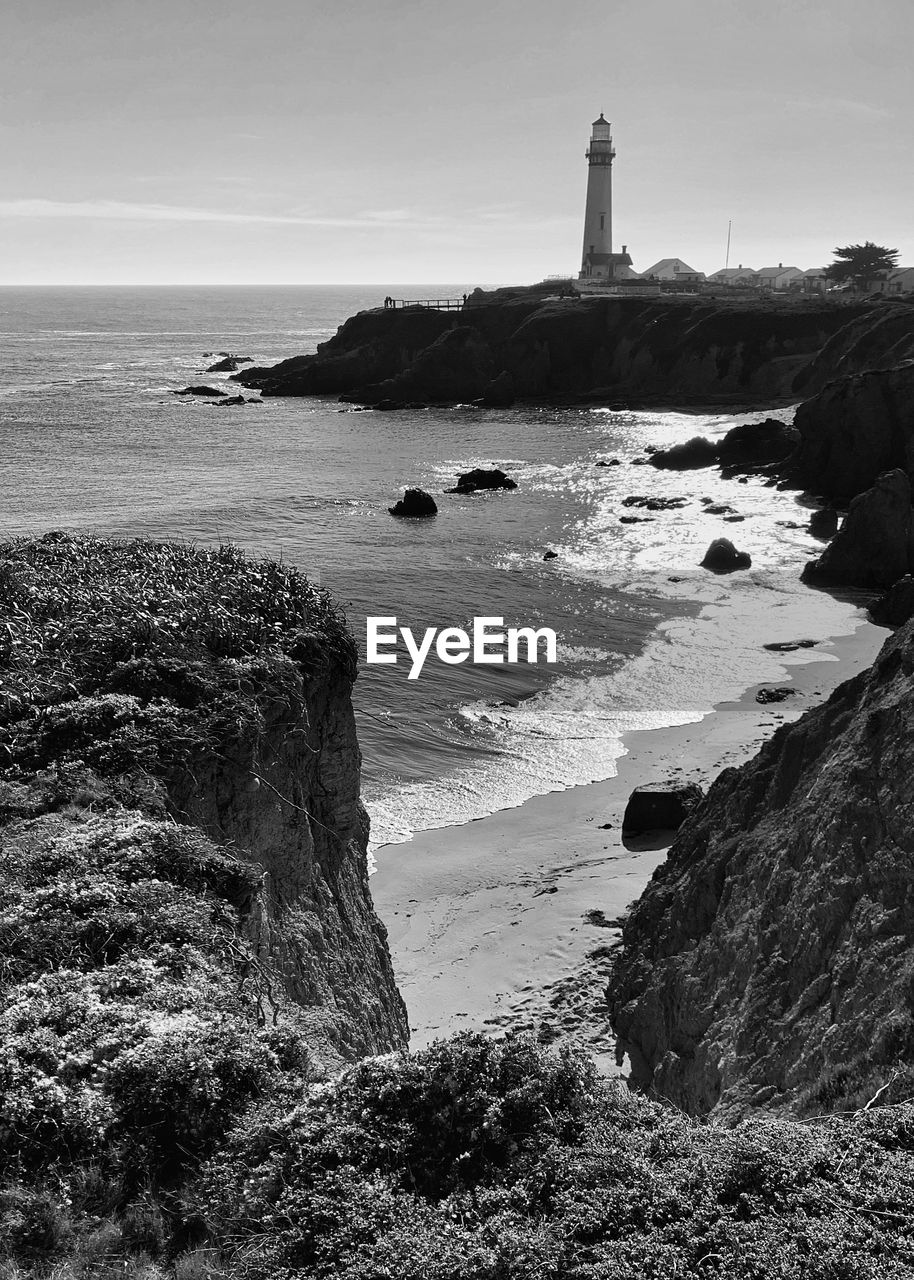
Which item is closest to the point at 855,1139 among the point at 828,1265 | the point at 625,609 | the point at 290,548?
the point at 828,1265

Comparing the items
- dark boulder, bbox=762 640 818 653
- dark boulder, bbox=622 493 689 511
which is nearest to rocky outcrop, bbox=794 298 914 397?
dark boulder, bbox=622 493 689 511

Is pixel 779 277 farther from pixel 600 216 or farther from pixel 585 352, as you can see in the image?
pixel 585 352

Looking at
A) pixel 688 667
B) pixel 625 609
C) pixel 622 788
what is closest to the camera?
pixel 622 788

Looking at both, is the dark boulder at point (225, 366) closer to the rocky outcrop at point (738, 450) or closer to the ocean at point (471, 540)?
the ocean at point (471, 540)

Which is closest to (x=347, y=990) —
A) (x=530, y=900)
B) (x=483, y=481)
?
(x=530, y=900)

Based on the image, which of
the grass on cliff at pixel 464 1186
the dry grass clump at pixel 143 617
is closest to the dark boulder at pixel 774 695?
the dry grass clump at pixel 143 617

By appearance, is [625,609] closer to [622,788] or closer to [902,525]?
[902,525]
